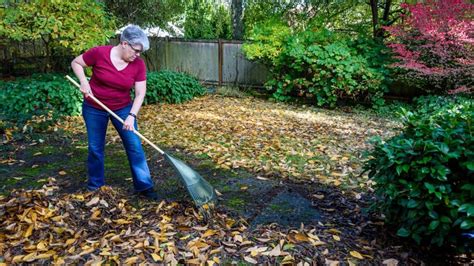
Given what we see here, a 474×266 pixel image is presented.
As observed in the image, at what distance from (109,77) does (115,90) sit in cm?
13

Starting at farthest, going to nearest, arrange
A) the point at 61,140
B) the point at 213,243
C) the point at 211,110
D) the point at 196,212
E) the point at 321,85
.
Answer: the point at 321,85 → the point at 211,110 → the point at 61,140 → the point at 196,212 → the point at 213,243

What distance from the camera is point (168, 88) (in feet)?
27.4

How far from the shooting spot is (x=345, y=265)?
2.43 metres

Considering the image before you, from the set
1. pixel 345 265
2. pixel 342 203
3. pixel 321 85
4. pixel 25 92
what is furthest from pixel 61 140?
pixel 321 85

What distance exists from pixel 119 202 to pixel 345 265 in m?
1.97

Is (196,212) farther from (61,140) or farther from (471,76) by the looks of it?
(471,76)

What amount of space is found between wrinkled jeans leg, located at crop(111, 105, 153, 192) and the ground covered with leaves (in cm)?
17

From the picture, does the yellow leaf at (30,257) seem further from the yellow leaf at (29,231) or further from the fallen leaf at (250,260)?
the fallen leaf at (250,260)

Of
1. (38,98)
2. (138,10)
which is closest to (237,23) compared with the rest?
(138,10)

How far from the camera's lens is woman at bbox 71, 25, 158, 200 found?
3.03 meters

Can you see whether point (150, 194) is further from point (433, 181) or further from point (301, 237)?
point (433, 181)

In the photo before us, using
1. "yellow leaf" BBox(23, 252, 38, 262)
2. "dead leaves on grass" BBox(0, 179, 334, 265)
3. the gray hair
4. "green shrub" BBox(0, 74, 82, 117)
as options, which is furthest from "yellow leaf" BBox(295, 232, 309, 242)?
"green shrub" BBox(0, 74, 82, 117)

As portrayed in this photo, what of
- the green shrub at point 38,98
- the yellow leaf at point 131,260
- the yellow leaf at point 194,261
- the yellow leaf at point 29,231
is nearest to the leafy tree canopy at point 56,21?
the green shrub at point 38,98

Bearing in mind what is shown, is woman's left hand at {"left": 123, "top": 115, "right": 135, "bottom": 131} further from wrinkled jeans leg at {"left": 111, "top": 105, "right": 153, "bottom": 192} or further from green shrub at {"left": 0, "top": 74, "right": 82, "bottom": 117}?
green shrub at {"left": 0, "top": 74, "right": 82, "bottom": 117}
